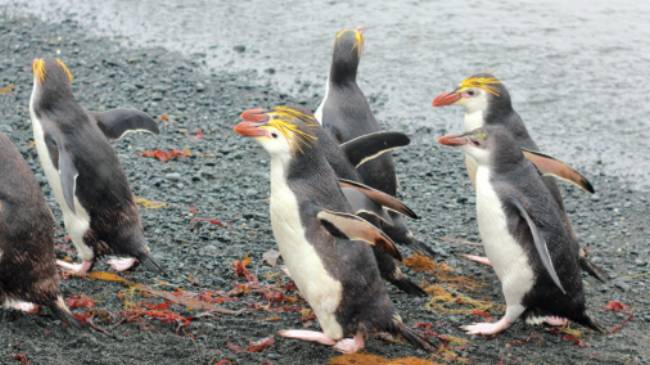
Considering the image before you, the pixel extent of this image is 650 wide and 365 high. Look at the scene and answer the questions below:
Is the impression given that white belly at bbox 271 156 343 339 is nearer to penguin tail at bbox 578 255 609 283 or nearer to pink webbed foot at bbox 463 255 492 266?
pink webbed foot at bbox 463 255 492 266

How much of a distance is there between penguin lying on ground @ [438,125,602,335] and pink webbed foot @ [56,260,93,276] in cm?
215

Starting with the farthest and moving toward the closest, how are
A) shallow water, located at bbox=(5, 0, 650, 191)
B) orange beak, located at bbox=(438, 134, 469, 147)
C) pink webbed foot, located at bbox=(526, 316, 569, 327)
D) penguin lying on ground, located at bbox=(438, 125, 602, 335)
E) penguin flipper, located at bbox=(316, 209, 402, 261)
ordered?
shallow water, located at bbox=(5, 0, 650, 191), orange beak, located at bbox=(438, 134, 469, 147), pink webbed foot, located at bbox=(526, 316, 569, 327), penguin lying on ground, located at bbox=(438, 125, 602, 335), penguin flipper, located at bbox=(316, 209, 402, 261)

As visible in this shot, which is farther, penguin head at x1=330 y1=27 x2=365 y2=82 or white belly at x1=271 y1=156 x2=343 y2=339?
penguin head at x1=330 y1=27 x2=365 y2=82

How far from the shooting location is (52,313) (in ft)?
16.9

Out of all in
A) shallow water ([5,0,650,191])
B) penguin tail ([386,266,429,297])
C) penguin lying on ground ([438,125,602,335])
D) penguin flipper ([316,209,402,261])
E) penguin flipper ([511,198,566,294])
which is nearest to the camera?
penguin flipper ([316,209,402,261])

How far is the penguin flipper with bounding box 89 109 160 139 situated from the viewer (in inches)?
249

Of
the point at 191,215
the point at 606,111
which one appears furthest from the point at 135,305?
the point at 606,111

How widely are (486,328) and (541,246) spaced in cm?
56

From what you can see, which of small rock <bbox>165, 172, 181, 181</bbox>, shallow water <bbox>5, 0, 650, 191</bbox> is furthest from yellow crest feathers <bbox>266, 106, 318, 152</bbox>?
shallow water <bbox>5, 0, 650, 191</bbox>

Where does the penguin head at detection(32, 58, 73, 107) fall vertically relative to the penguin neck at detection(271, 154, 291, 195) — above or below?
above

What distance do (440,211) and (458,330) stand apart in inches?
81.3

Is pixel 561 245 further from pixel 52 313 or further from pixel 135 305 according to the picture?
pixel 52 313

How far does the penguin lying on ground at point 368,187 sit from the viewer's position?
549 cm

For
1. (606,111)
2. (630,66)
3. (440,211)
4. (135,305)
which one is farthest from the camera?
(630,66)
